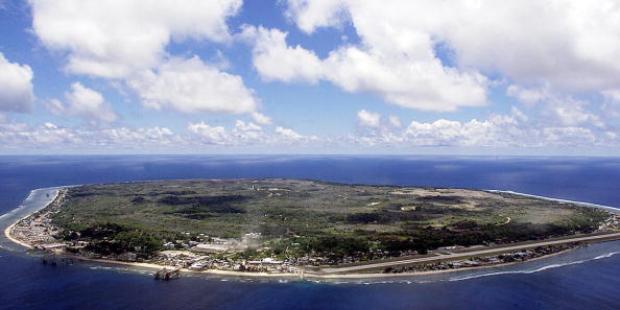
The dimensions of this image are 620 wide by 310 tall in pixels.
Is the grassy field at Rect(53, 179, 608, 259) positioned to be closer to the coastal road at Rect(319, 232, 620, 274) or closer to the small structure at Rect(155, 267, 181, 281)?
the coastal road at Rect(319, 232, 620, 274)

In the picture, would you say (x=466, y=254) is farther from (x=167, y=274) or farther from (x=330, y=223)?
(x=167, y=274)

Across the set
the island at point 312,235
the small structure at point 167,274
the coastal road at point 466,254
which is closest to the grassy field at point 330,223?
the island at point 312,235

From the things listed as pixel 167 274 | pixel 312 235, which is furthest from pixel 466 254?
pixel 167 274

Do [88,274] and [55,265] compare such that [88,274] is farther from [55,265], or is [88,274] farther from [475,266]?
[475,266]

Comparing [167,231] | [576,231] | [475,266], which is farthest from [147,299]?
[576,231]

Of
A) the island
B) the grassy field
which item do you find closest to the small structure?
the island

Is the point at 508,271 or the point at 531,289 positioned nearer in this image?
the point at 531,289

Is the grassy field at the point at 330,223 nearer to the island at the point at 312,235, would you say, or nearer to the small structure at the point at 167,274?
the island at the point at 312,235
